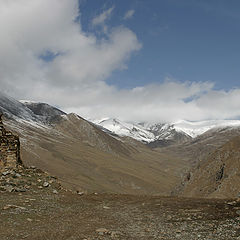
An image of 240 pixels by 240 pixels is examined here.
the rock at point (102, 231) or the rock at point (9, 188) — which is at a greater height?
the rock at point (102, 231)

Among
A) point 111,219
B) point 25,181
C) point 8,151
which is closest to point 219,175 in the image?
point 8,151

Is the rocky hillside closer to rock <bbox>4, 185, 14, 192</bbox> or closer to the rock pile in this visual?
the rock pile

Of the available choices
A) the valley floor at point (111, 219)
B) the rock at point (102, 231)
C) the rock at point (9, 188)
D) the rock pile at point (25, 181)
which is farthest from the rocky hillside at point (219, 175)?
the rock at point (102, 231)

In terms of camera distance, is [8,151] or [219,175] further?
[219,175]

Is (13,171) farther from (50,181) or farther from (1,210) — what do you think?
(1,210)

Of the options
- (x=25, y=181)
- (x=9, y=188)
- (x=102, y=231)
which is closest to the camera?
(x=102, y=231)

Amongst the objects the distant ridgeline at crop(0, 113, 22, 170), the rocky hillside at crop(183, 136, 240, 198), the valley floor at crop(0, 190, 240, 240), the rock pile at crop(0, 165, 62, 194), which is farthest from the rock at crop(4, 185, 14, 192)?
the rocky hillside at crop(183, 136, 240, 198)

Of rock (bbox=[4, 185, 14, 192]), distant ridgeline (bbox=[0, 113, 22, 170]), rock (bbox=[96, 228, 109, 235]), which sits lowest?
rock (bbox=[4, 185, 14, 192])

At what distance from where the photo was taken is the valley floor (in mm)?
12438

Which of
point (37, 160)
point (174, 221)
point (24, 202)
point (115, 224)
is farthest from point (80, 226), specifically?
point (37, 160)

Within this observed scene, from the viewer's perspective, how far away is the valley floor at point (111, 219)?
1244 cm

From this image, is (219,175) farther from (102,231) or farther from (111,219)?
(102,231)

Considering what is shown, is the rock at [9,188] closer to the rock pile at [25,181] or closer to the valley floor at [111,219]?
the rock pile at [25,181]

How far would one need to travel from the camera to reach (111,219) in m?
15.4
